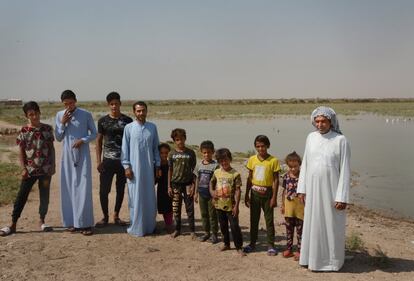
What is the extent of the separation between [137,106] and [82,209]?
155cm

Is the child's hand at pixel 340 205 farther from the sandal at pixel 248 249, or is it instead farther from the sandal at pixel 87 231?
the sandal at pixel 87 231

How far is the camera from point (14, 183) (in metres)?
9.22

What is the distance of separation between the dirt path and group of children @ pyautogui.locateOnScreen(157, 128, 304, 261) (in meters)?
0.28

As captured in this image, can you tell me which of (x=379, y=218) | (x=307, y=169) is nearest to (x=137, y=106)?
(x=307, y=169)

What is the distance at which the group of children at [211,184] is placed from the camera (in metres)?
4.80

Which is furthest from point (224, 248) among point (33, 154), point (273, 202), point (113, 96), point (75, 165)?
point (33, 154)

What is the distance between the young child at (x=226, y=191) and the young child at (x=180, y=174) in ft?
1.91

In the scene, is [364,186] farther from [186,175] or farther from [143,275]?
[143,275]

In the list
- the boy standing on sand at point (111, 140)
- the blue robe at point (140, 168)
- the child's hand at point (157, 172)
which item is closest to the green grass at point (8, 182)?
the boy standing on sand at point (111, 140)

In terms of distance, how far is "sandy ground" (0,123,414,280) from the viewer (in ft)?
14.1

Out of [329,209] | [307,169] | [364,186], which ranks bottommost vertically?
[364,186]

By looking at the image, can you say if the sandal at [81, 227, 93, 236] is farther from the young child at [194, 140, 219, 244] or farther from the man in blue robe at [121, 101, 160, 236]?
the young child at [194, 140, 219, 244]

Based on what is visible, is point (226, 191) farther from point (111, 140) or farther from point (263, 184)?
point (111, 140)

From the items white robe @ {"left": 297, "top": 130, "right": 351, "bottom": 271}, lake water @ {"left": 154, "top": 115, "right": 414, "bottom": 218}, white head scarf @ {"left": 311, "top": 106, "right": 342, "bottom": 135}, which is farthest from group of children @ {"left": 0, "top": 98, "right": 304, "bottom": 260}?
lake water @ {"left": 154, "top": 115, "right": 414, "bottom": 218}
